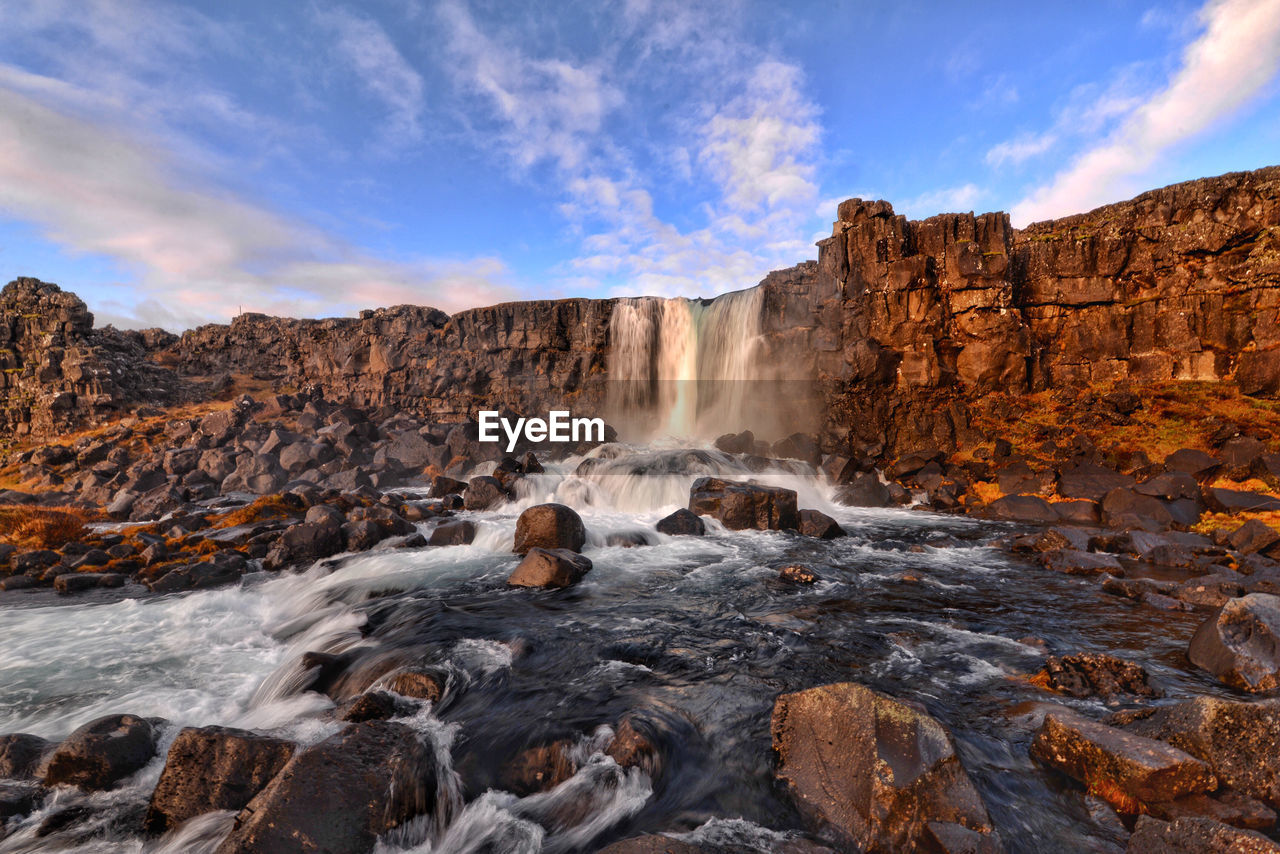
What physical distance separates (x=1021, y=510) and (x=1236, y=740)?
49.2 feet

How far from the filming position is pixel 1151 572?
1068cm

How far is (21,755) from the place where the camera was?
512 centimetres

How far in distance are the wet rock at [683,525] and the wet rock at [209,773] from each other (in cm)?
1145

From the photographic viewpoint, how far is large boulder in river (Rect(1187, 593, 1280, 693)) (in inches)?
239

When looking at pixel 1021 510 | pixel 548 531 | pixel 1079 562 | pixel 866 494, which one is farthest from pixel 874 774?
pixel 866 494

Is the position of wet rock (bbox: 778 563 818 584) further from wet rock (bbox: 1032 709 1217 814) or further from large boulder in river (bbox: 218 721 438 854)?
large boulder in river (bbox: 218 721 438 854)

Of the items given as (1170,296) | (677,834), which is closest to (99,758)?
(677,834)

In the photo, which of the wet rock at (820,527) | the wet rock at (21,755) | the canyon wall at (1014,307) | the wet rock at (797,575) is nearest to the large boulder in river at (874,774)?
the wet rock at (797,575)

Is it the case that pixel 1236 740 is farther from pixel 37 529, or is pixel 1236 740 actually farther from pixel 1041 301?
pixel 1041 301

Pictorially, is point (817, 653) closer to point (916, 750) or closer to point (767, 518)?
point (916, 750)

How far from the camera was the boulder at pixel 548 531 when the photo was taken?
13.0 metres

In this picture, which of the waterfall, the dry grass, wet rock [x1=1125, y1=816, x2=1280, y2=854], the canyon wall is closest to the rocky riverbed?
wet rock [x1=1125, y1=816, x2=1280, y2=854]

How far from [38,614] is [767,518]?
664 inches

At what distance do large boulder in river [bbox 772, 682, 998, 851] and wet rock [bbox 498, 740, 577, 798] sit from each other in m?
2.15
